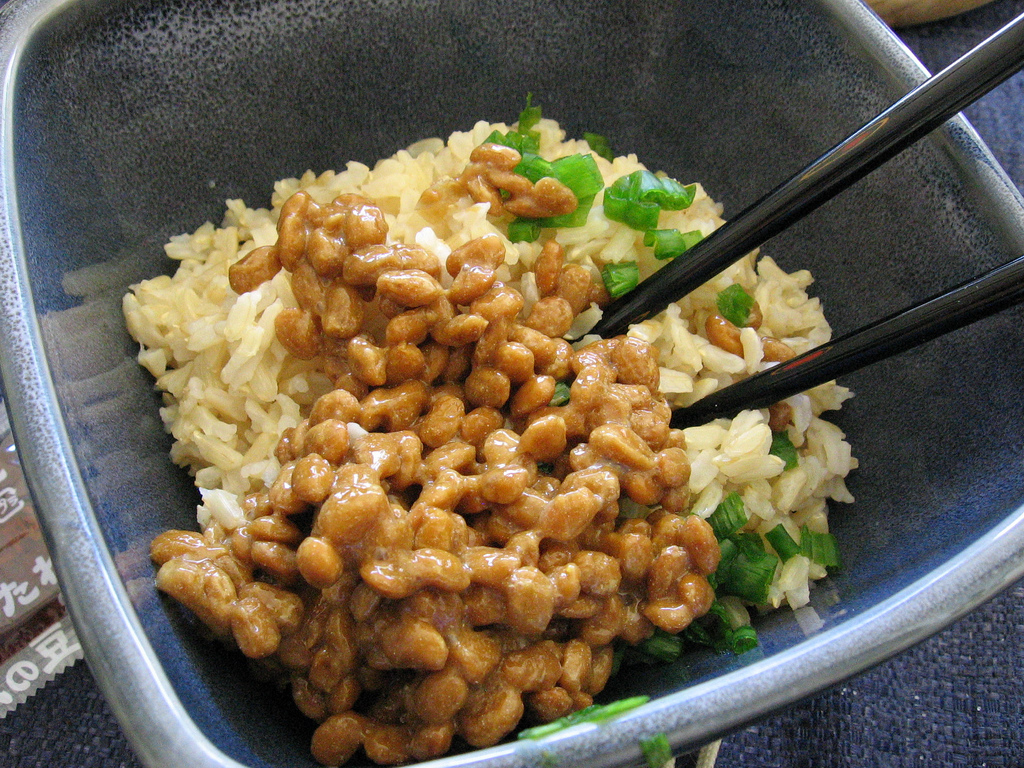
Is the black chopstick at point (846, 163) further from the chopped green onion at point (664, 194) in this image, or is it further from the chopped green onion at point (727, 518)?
the chopped green onion at point (727, 518)

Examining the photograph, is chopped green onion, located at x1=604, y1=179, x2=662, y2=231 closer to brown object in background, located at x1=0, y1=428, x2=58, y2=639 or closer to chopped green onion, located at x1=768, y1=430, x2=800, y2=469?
chopped green onion, located at x1=768, y1=430, x2=800, y2=469

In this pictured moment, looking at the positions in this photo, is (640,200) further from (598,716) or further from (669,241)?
(598,716)

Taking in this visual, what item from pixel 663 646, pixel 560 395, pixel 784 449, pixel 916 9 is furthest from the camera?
pixel 916 9

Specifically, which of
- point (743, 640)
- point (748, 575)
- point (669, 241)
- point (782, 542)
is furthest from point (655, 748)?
point (669, 241)

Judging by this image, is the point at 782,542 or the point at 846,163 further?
the point at 782,542

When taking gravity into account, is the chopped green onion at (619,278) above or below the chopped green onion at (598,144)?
below

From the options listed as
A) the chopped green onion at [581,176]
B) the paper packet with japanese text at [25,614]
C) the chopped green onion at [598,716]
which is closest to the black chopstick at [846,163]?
the chopped green onion at [581,176]

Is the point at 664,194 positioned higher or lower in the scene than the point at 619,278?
higher
